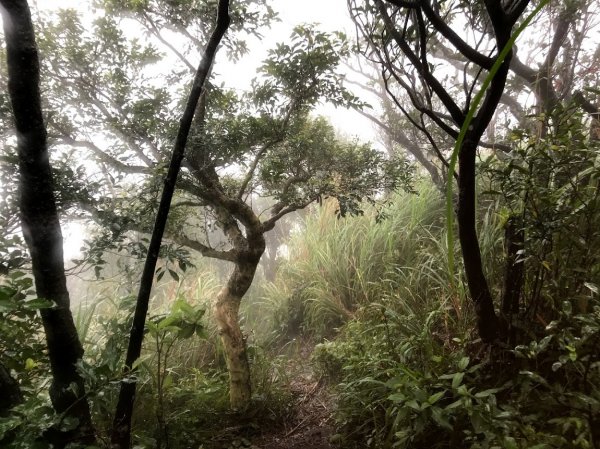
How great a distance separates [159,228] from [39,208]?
1.00 ft

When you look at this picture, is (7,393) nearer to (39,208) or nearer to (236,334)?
(39,208)

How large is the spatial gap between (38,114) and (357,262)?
319 cm

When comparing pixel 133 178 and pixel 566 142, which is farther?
pixel 133 178

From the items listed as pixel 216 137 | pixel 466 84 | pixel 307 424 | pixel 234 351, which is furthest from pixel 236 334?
pixel 466 84

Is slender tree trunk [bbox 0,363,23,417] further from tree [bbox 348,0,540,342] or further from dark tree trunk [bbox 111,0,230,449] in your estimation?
tree [bbox 348,0,540,342]

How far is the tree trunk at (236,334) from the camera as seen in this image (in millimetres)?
2403

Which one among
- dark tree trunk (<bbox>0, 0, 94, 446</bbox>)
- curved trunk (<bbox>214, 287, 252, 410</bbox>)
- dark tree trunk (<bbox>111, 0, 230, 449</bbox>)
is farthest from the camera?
curved trunk (<bbox>214, 287, 252, 410</bbox>)

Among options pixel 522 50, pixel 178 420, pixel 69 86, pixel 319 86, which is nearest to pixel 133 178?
pixel 69 86

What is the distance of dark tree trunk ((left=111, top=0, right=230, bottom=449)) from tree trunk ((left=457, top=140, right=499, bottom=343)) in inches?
31.7

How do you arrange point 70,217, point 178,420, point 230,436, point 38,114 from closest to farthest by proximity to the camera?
point 38,114 < point 70,217 < point 178,420 < point 230,436

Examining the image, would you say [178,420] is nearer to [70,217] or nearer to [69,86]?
[70,217]

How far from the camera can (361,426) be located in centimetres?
182

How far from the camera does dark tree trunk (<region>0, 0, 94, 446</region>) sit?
841mm

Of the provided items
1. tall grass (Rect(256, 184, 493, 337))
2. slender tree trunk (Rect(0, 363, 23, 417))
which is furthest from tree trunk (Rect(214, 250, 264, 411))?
slender tree trunk (Rect(0, 363, 23, 417))
